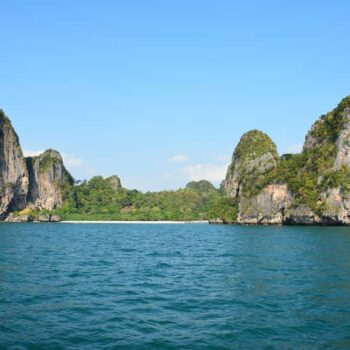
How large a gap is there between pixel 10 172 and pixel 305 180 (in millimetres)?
117730

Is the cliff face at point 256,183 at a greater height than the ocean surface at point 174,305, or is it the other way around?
the cliff face at point 256,183

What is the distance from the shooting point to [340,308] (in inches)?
763

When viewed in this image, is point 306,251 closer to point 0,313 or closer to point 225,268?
point 225,268

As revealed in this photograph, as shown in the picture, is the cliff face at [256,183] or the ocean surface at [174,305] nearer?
the ocean surface at [174,305]

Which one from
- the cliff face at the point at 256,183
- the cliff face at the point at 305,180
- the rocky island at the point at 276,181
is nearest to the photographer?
the cliff face at the point at 305,180

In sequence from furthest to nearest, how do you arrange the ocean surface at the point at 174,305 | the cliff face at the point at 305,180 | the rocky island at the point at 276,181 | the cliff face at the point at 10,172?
the cliff face at the point at 10,172
the rocky island at the point at 276,181
the cliff face at the point at 305,180
the ocean surface at the point at 174,305

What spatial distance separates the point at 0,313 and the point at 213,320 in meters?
8.76

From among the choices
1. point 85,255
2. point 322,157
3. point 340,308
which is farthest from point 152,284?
point 322,157

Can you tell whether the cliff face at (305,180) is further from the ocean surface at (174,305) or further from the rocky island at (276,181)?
the ocean surface at (174,305)

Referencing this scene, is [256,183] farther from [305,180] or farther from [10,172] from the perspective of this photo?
[10,172]

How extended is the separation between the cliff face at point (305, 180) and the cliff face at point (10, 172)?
9172 cm

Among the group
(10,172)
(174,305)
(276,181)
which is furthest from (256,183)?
(174,305)

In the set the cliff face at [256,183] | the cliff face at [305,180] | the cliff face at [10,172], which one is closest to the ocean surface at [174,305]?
the cliff face at [305,180]

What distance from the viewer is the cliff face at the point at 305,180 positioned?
115125 millimetres
